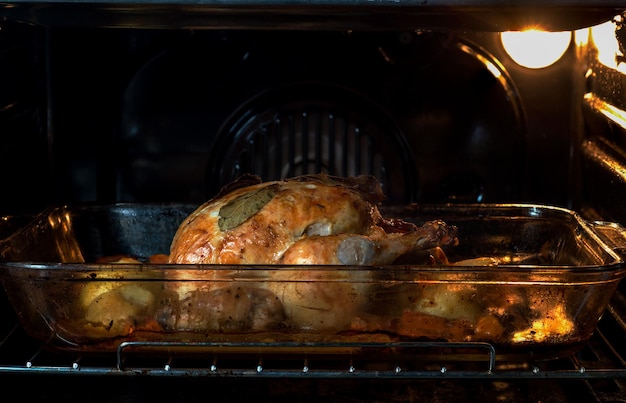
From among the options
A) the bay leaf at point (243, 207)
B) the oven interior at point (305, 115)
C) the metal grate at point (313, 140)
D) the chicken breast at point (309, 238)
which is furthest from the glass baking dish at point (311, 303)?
the metal grate at point (313, 140)

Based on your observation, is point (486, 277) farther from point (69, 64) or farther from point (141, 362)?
A: point (69, 64)

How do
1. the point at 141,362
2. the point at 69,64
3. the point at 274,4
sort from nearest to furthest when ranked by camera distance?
the point at 274,4 → the point at 141,362 → the point at 69,64

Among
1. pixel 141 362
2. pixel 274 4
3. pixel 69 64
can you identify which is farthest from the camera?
pixel 69 64

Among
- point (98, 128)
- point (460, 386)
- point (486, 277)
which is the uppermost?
point (98, 128)

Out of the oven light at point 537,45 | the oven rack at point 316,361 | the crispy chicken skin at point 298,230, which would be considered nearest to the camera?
the oven rack at point 316,361

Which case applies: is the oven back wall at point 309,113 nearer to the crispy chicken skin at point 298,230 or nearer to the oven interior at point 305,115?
the oven interior at point 305,115

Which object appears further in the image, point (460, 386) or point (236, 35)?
point (236, 35)

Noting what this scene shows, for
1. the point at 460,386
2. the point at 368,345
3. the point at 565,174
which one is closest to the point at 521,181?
the point at 565,174
